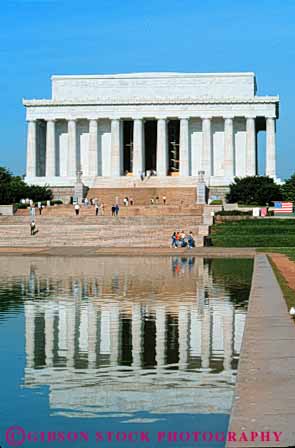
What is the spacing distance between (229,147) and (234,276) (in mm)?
68613

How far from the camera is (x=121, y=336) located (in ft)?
49.7

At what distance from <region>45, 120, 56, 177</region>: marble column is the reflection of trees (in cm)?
5928

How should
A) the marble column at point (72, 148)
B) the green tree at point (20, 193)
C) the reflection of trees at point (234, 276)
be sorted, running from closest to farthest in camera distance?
1. the reflection of trees at point (234, 276)
2. the green tree at point (20, 193)
3. the marble column at point (72, 148)

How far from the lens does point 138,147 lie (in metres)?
97.6

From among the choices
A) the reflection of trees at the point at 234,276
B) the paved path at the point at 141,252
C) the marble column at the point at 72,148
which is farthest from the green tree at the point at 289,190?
the reflection of trees at the point at 234,276

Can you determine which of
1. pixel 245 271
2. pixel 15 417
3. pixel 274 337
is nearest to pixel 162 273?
pixel 245 271

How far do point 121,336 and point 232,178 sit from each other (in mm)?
80115

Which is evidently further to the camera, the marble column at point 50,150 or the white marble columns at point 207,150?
the marble column at point 50,150

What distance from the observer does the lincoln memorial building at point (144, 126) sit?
96.4 meters

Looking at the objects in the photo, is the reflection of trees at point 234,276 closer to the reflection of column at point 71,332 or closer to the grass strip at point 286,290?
the grass strip at point 286,290

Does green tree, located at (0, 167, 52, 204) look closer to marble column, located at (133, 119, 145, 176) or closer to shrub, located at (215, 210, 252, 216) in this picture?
marble column, located at (133, 119, 145, 176)

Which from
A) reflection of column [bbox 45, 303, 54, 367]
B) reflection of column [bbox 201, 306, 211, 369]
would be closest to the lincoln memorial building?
reflection of column [bbox 45, 303, 54, 367]

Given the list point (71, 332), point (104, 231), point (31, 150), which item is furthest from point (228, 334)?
point (31, 150)

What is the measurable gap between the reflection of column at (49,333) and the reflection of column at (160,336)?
63.0 inches
